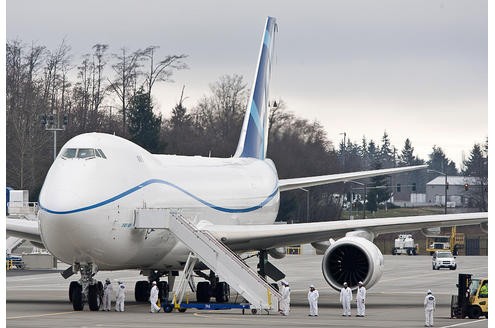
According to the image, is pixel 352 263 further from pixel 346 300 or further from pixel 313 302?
pixel 313 302

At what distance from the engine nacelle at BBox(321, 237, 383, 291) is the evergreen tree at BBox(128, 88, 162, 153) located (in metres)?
53.9

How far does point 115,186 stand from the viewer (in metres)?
35.5

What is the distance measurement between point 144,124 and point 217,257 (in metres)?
58.8

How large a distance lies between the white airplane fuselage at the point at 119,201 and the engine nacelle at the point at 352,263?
462cm

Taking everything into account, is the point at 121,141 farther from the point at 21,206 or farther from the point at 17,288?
the point at 21,206

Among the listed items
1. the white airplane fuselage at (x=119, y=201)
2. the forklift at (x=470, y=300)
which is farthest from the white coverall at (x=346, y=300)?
the white airplane fuselage at (x=119, y=201)

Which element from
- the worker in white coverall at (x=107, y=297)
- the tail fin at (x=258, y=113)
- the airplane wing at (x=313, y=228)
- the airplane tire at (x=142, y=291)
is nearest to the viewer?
the worker in white coverall at (x=107, y=297)

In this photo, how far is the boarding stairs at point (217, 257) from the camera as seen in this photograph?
35.5 m

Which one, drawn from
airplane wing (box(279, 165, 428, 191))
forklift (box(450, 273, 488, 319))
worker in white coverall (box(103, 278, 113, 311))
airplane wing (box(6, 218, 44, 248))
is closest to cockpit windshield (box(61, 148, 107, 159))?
worker in white coverall (box(103, 278, 113, 311))

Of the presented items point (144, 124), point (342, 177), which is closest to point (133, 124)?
point (144, 124)

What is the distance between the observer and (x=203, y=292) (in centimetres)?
4066

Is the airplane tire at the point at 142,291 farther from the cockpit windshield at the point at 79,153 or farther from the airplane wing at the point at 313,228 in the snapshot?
the cockpit windshield at the point at 79,153

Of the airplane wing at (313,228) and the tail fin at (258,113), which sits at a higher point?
the tail fin at (258,113)

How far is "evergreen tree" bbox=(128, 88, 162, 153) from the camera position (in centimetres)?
9306
